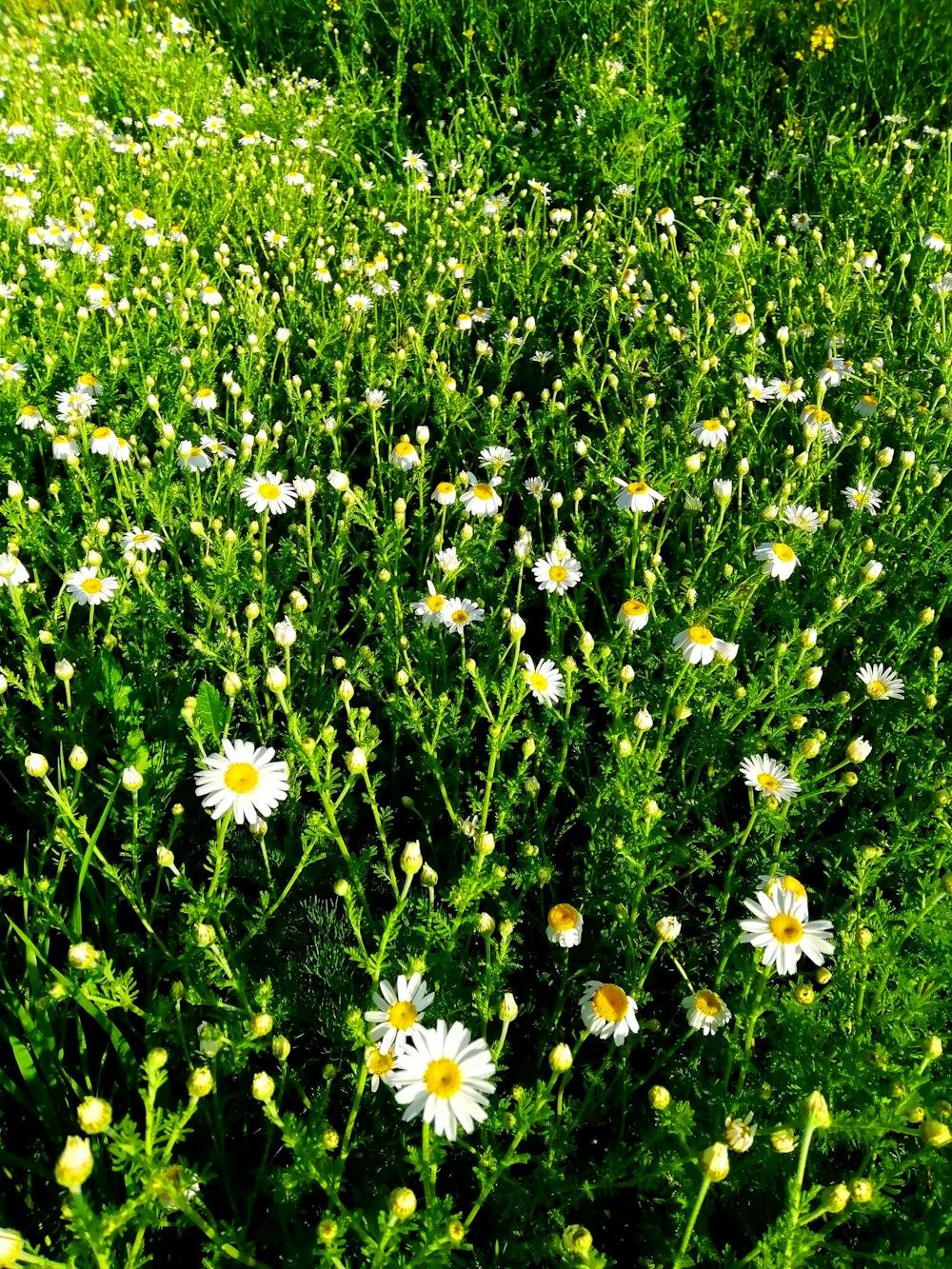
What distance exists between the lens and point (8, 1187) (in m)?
1.48

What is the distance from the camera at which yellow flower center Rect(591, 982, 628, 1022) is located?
1497 mm

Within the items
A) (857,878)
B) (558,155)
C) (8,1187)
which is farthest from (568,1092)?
(558,155)

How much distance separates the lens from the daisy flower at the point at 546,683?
1.99 meters

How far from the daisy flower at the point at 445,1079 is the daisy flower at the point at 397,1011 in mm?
100

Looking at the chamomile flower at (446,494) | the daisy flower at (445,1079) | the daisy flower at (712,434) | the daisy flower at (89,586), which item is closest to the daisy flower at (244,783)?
the daisy flower at (445,1079)

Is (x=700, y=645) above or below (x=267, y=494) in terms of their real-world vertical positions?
below

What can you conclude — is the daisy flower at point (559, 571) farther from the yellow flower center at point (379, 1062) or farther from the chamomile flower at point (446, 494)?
the yellow flower center at point (379, 1062)

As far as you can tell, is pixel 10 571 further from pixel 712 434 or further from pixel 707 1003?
pixel 712 434

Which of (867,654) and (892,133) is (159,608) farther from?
(892,133)

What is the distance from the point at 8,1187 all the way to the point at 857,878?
1664 millimetres

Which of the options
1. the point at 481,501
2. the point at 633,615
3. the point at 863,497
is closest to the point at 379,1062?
the point at 633,615

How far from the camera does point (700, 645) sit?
78.7 inches

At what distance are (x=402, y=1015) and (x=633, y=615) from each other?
3.63 feet

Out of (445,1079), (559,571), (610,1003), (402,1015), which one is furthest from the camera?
(559,571)
